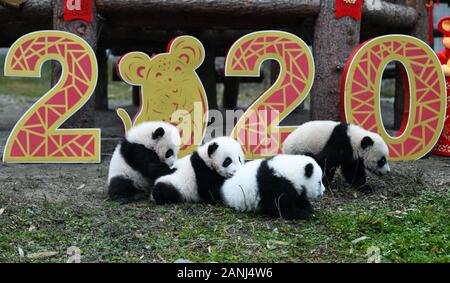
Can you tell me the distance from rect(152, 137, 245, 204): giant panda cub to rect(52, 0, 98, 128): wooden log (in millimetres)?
2428

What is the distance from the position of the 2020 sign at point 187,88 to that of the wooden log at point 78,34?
0.52m

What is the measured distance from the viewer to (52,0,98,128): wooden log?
7.34 m

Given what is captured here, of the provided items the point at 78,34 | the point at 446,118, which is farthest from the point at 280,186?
the point at 446,118

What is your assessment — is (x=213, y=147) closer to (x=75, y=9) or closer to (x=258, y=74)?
(x=258, y=74)

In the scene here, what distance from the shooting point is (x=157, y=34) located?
10.5 metres

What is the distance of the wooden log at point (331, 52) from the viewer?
766 cm

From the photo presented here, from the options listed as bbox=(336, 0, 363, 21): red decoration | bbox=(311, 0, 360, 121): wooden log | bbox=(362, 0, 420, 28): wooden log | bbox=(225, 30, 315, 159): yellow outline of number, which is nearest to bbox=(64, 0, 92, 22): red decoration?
bbox=(225, 30, 315, 159): yellow outline of number

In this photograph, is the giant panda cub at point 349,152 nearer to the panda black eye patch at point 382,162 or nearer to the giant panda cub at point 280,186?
the panda black eye patch at point 382,162

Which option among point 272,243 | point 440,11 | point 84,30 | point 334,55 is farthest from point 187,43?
point 440,11

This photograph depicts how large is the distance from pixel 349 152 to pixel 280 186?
1.31 metres

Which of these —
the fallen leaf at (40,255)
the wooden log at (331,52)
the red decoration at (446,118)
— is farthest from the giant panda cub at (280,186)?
the red decoration at (446,118)
